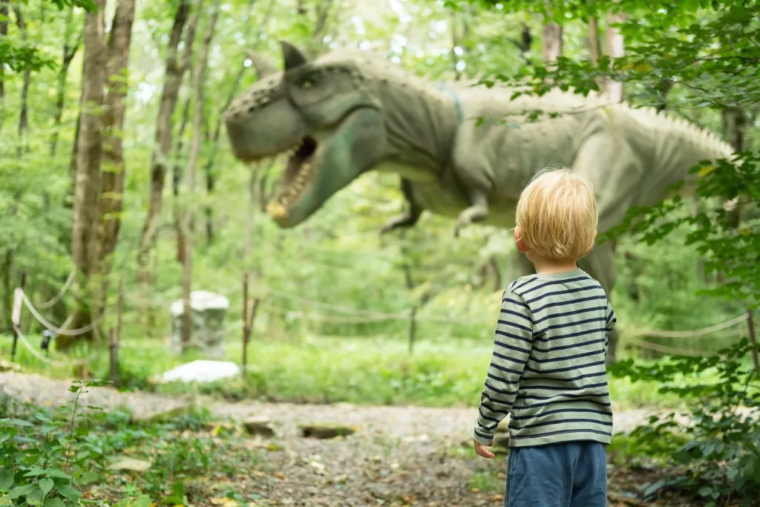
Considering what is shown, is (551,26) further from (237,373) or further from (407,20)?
(407,20)

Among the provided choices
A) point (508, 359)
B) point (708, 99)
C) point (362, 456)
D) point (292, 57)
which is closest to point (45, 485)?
point (508, 359)

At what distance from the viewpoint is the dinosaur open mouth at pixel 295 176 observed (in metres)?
5.30

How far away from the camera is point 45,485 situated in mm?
2428

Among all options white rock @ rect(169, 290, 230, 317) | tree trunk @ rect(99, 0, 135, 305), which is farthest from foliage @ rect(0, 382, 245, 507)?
white rock @ rect(169, 290, 230, 317)

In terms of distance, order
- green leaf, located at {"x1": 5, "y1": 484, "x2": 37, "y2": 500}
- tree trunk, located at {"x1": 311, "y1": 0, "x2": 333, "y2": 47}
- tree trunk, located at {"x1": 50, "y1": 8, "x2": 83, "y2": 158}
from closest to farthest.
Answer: green leaf, located at {"x1": 5, "y1": 484, "x2": 37, "y2": 500} → tree trunk, located at {"x1": 50, "y1": 8, "x2": 83, "y2": 158} → tree trunk, located at {"x1": 311, "y1": 0, "x2": 333, "y2": 47}

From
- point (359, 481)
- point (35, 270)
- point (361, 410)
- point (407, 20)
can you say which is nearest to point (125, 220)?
point (35, 270)

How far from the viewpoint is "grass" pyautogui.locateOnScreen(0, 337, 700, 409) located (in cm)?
744

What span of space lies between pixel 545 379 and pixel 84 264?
701 centimetres

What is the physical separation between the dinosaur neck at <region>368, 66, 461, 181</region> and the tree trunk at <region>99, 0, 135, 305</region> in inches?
132

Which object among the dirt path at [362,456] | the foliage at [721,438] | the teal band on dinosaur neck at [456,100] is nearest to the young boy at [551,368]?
the foliage at [721,438]

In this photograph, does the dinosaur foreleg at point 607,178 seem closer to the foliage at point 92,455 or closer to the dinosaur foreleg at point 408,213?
the dinosaur foreleg at point 408,213

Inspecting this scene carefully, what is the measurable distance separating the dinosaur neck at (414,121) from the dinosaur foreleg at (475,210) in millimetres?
353

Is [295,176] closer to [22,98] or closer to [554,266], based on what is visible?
[554,266]

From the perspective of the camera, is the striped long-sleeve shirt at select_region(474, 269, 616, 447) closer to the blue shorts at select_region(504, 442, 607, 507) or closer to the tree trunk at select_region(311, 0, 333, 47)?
the blue shorts at select_region(504, 442, 607, 507)
